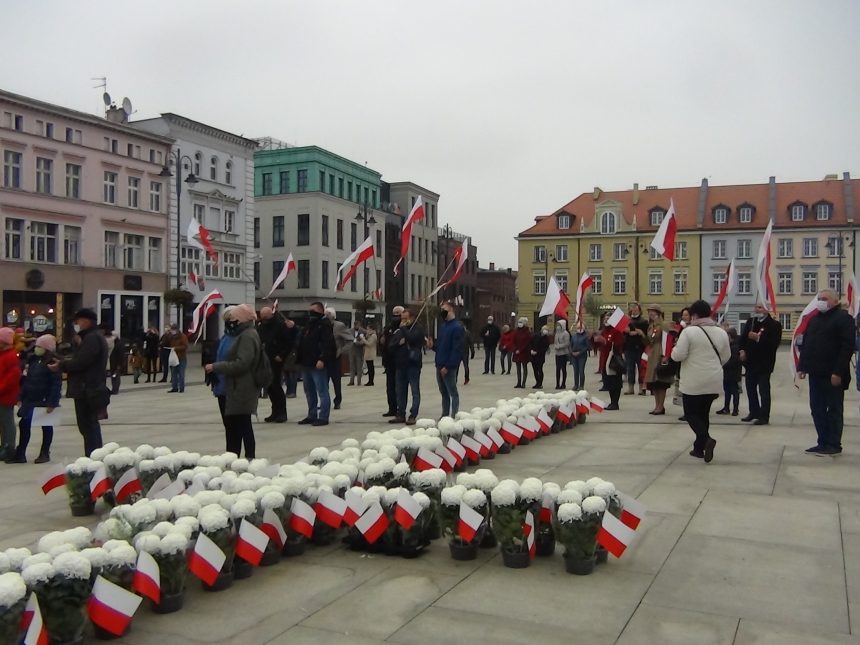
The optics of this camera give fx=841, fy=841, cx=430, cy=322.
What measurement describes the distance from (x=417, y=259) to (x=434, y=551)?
72107 millimetres

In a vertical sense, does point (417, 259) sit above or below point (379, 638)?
above

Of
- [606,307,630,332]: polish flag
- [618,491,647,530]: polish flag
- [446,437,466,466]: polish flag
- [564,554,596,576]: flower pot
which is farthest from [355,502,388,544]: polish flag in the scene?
[606,307,630,332]: polish flag

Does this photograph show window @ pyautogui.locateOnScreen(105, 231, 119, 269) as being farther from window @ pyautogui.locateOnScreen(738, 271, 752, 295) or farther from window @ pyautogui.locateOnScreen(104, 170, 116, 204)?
window @ pyautogui.locateOnScreen(738, 271, 752, 295)

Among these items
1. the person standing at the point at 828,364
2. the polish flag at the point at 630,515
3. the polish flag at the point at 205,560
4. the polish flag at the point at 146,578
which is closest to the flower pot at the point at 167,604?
the polish flag at the point at 146,578

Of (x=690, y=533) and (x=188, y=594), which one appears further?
(x=690, y=533)

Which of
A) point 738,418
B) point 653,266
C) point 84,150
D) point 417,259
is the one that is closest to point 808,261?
point 653,266

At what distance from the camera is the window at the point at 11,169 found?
119 feet

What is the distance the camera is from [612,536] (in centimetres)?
528

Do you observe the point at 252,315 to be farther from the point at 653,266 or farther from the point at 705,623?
the point at 653,266

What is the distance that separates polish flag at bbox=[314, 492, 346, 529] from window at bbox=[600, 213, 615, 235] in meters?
76.5

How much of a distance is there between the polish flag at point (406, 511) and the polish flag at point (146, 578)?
5.33 ft

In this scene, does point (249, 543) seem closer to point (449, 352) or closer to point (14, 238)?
point (449, 352)

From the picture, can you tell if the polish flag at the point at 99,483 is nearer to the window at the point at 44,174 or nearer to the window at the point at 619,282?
the window at the point at 44,174

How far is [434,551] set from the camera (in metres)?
5.78
